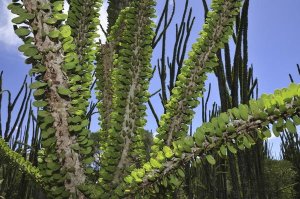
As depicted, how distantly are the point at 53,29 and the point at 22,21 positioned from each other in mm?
117

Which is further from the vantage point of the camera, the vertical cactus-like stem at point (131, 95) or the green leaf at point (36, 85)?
the vertical cactus-like stem at point (131, 95)

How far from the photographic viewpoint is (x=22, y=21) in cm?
124

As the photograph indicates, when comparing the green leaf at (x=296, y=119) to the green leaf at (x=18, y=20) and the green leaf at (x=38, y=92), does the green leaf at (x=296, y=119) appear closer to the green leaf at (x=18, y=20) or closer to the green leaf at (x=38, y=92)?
the green leaf at (x=38, y=92)

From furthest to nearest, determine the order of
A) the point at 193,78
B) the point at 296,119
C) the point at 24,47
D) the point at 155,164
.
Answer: the point at 193,78 < the point at 155,164 < the point at 24,47 < the point at 296,119

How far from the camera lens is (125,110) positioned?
1898 mm

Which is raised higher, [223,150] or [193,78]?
[193,78]

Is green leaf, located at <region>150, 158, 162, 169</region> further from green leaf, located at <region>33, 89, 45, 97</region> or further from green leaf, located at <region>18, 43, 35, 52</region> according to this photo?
green leaf, located at <region>18, 43, 35, 52</region>

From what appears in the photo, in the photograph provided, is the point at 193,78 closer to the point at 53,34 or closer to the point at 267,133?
the point at 267,133

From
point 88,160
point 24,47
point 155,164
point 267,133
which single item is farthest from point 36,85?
point 267,133

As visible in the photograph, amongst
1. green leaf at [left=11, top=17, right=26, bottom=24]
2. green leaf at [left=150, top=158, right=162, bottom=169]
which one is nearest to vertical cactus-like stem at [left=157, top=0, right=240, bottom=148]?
green leaf at [left=150, top=158, right=162, bottom=169]

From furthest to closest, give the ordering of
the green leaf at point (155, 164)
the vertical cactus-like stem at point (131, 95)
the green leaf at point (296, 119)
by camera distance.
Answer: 1. the vertical cactus-like stem at point (131, 95)
2. the green leaf at point (155, 164)
3. the green leaf at point (296, 119)

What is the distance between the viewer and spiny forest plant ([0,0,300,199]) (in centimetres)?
125

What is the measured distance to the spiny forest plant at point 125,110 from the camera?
1249 millimetres

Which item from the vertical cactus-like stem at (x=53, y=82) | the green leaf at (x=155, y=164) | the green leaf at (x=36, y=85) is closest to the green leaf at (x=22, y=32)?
the vertical cactus-like stem at (x=53, y=82)
